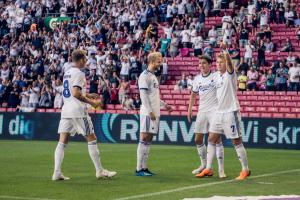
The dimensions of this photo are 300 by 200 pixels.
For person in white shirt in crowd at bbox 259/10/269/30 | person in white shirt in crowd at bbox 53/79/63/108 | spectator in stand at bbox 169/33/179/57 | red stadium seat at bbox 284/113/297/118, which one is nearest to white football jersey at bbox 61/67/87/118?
red stadium seat at bbox 284/113/297/118

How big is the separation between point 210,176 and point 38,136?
53.8 ft

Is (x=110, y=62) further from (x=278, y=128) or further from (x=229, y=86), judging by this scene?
(x=229, y=86)

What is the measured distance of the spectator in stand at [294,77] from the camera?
92.4 ft

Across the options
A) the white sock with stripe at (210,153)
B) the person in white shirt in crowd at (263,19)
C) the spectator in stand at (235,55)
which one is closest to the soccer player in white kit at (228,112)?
the white sock with stripe at (210,153)

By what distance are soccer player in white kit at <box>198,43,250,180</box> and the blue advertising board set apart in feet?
36.4

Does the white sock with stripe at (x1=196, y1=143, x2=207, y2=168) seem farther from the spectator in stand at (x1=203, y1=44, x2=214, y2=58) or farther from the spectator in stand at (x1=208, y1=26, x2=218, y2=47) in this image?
the spectator in stand at (x1=208, y1=26, x2=218, y2=47)

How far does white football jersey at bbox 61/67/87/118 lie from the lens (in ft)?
41.8

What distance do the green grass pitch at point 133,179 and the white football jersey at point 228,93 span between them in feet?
4.24

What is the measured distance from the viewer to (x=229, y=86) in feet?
43.2

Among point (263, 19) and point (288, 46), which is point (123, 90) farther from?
point (288, 46)

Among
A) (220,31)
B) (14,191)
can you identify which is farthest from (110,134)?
(14,191)

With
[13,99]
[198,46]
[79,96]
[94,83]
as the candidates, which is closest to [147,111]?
[79,96]

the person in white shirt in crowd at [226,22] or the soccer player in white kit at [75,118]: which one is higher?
the person in white shirt in crowd at [226,22]

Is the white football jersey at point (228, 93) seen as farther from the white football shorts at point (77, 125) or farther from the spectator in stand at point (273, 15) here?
the spectator in stand at point (273, 15)
